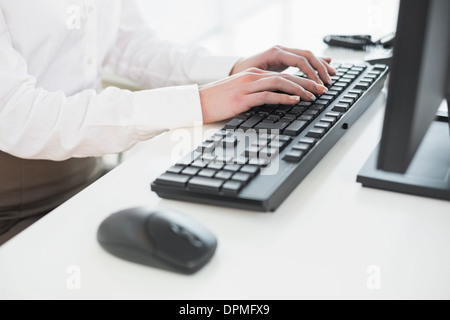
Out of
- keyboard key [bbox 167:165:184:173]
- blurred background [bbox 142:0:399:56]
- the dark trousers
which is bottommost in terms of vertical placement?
blurred background [bbox 142:0:399:56]

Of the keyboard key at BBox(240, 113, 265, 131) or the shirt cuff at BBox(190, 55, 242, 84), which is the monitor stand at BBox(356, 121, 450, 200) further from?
the shirt cuff at BBox(190, 55, 242, 84)

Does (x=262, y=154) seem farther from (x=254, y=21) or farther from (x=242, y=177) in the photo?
(x=254, y=21)

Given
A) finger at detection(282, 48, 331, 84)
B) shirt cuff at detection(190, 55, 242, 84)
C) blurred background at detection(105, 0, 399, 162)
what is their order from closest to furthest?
finger at detection(282, 48, 331, 84), shirt cuff at detection(190, 55, 242, 84), blurred background at detection(105, 0, 399, 162)

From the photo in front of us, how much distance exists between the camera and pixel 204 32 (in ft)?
11.4

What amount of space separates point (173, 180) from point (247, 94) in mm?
267

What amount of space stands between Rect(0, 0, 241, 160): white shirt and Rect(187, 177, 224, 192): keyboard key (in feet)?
0.79

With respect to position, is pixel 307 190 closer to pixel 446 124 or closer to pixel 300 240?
pixel 300 240

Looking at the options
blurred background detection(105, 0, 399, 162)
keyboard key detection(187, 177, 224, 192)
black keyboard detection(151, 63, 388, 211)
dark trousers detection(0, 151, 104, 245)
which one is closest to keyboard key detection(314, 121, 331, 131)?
black keyboard detection(151, 63, 388, 211)

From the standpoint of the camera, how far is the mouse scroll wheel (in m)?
0.60

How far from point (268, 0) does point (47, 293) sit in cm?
358

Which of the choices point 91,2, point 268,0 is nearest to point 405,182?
point 91,2
